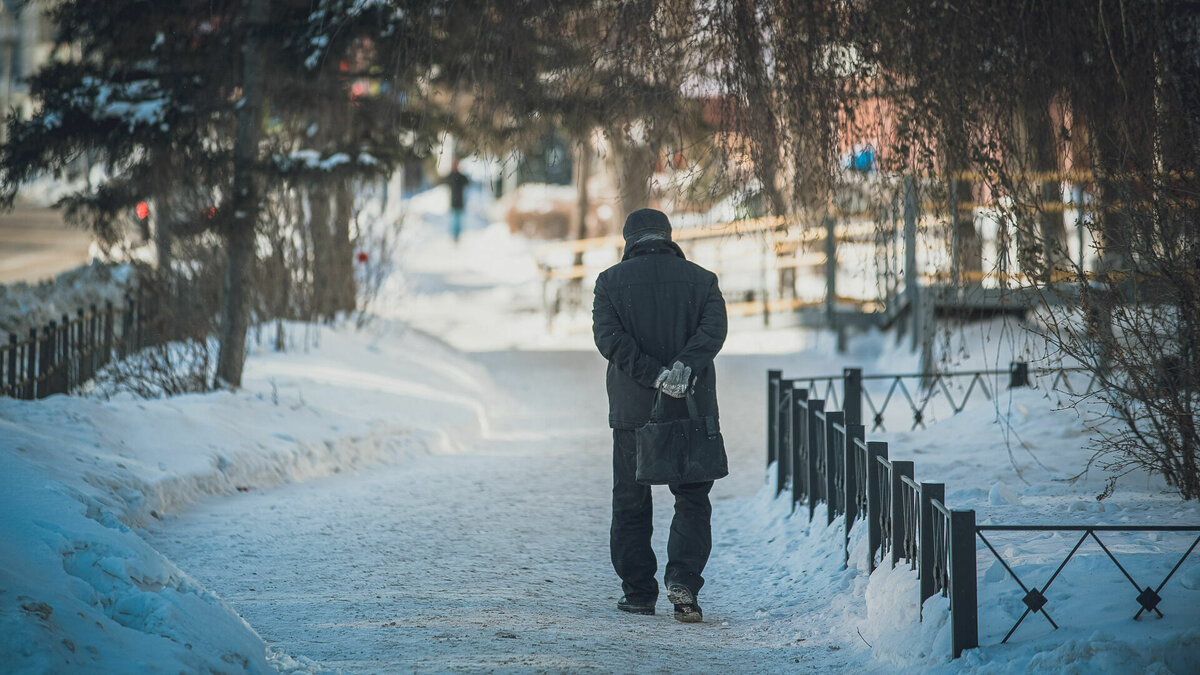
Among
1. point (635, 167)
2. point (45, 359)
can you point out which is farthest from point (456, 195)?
point (635, 167)

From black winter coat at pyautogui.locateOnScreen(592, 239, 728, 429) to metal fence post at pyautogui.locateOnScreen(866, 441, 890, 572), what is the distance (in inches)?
29.8

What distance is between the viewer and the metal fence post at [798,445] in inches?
269

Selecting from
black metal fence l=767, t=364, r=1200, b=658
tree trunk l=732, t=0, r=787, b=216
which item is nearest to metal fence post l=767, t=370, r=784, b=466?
black metal fence l=767, t=364, r=1200, b=658

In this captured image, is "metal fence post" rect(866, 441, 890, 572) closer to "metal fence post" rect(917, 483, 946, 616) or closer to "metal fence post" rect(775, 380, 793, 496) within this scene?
"metal fence post" rect(917, 483, 946, 616)

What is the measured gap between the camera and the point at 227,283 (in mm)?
9930

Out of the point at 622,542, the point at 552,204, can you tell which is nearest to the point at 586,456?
the point at 622,542

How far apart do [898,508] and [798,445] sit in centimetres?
213

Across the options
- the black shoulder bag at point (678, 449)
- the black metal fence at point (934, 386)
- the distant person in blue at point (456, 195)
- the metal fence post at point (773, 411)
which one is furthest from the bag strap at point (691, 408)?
the distant person in blue at point (456, 195)

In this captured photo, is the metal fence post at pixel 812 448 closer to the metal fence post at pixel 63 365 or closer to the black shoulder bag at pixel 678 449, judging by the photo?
the black shoulder bag at pixel 678 449

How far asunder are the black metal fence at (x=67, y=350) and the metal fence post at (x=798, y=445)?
566 cm

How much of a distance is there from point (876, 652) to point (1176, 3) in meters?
3.66

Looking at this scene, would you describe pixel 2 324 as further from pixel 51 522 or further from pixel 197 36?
pixel 51 522

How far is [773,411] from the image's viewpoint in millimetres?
7977

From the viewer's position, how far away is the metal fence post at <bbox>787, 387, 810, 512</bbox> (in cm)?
682
